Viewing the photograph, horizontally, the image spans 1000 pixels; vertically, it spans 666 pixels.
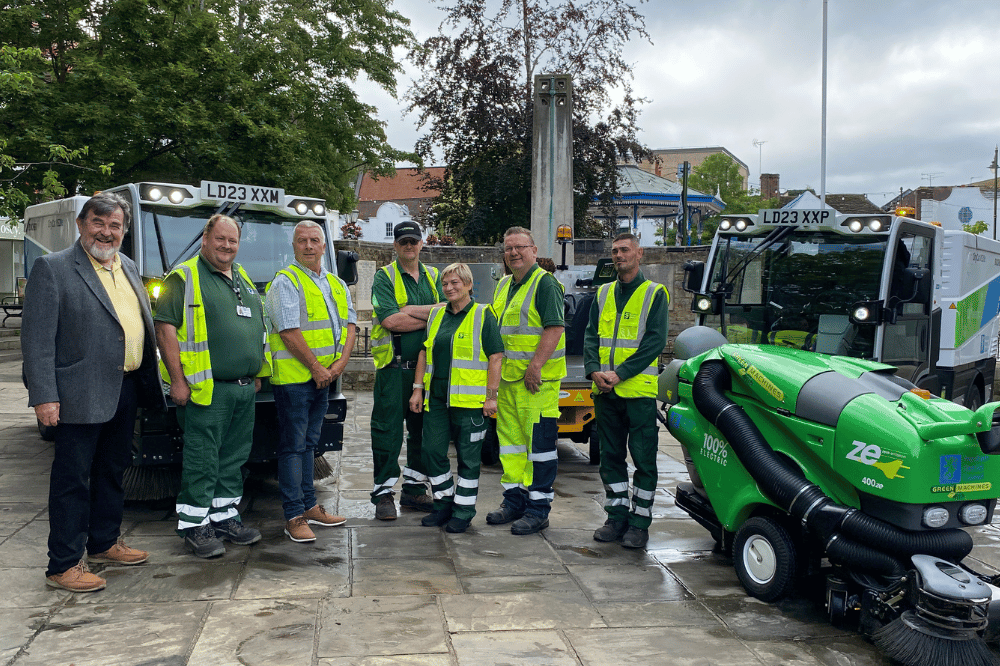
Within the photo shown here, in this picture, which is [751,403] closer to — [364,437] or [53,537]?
[53,537]

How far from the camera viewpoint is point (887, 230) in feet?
24.1

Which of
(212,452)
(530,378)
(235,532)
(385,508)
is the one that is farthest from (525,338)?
(235,532)

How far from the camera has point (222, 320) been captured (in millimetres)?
5137

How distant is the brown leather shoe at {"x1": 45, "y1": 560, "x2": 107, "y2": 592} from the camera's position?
4.43 m

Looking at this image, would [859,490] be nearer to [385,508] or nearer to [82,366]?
[385,508]

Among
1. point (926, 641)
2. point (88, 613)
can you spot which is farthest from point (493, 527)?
point (926, 641)

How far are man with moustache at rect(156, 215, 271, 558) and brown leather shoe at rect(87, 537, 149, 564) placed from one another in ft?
0.96

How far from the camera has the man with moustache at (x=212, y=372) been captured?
5012 millimetres

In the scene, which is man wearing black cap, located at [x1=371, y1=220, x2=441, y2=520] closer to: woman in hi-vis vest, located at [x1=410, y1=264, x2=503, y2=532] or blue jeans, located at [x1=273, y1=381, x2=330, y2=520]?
woman in hi-vis vest, located at [x1=410, y1=264, x2=503, y2=532]

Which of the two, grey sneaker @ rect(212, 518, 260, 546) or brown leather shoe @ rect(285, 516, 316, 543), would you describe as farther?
brown leather shoe @ rect(285, 516, 316, 543)

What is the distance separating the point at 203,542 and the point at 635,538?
267cm

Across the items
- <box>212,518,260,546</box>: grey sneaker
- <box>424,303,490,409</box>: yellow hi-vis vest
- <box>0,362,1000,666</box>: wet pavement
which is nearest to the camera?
<box>0,362,1000,666</box>: wet pavement

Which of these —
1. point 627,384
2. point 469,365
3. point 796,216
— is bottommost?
point 627,384

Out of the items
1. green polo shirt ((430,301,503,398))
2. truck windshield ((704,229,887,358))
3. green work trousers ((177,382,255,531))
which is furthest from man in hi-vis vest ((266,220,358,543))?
truck windshield ((704,229,887,358))
